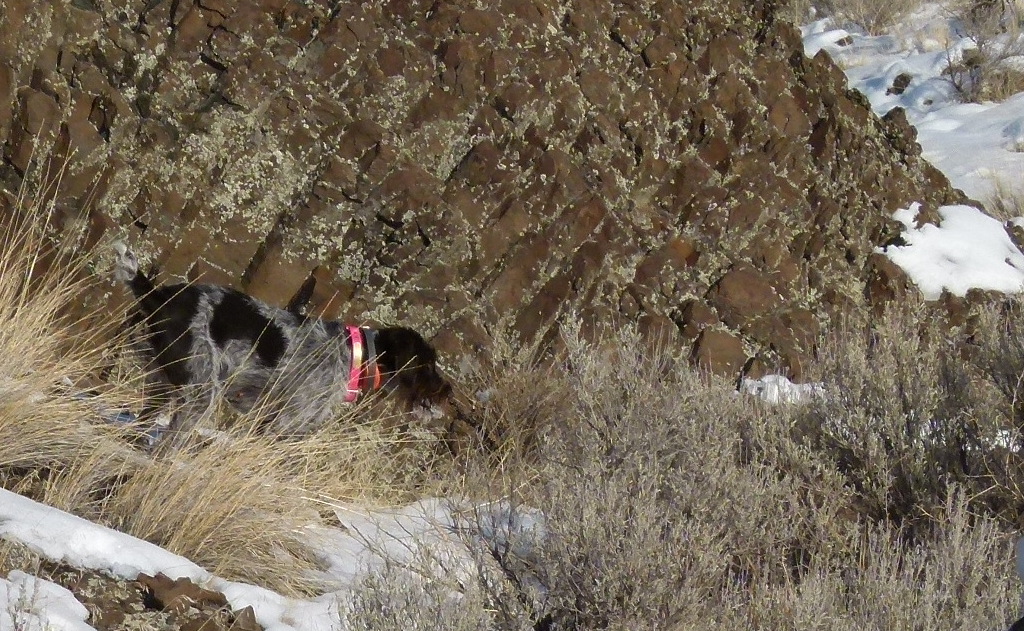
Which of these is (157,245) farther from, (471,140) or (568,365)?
(568,365)

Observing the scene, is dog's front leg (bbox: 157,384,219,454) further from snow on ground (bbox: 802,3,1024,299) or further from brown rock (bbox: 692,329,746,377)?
snow on ground (bbox: 802,3,1024,299)

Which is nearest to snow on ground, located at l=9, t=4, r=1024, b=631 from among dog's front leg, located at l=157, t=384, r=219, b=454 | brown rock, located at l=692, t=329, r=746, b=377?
brown rock, located at l=692, t=329, r=746, b=377

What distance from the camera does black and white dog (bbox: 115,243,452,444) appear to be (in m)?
5.34

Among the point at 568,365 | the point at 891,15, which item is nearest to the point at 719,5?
the point at 568,365

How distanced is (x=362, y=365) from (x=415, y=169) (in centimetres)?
109

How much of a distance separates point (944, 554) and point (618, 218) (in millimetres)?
2977

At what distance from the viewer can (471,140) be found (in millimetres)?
5848

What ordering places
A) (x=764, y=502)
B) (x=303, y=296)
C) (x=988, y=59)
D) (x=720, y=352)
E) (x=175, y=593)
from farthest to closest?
(x=988, y=59)
(x=720, y=352)
(x=303, y=296)
(x=764, y=502)
(x=175, y=593)

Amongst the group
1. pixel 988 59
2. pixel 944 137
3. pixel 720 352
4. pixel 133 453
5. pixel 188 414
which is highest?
pixel 988 59

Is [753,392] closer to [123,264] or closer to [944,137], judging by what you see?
[123,264]

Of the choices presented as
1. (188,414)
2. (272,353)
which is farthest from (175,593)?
(272,353)

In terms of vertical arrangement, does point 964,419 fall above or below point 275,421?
above

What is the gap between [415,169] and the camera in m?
5.73

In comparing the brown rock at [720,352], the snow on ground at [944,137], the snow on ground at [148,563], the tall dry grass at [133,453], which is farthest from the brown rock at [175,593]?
the snow on ground at [944,137]
